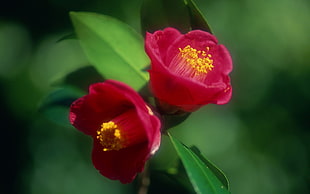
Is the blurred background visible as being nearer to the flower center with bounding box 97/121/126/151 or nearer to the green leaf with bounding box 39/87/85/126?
the green leaf with bounding box 39/87/85/126

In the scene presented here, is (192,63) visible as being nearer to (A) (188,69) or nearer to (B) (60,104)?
(A) (188,69)

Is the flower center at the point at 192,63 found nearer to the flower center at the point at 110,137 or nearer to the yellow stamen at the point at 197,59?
the yellow stamen at the point at 197,59

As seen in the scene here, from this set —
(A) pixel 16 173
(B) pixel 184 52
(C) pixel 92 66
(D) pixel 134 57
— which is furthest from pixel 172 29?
(A) pixel 16 173

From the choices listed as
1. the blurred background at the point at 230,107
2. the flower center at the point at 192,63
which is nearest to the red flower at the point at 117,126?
the flower center at the point at 192,63

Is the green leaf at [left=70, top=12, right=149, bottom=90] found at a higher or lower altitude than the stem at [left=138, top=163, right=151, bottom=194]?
higher

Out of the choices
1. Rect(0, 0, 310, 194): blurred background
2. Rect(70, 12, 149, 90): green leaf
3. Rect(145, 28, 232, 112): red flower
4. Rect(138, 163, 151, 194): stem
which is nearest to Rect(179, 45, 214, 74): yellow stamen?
Rect(145, 28, 232, 112): red flower

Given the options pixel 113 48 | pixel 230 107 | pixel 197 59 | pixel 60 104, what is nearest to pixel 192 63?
pixel 197 59

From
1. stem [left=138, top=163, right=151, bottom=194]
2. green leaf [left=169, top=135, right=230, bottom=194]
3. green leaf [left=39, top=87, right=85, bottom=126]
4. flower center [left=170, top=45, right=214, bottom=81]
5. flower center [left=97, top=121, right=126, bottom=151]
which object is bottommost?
stem [left=138, top=163, right=151, bottom=194]
